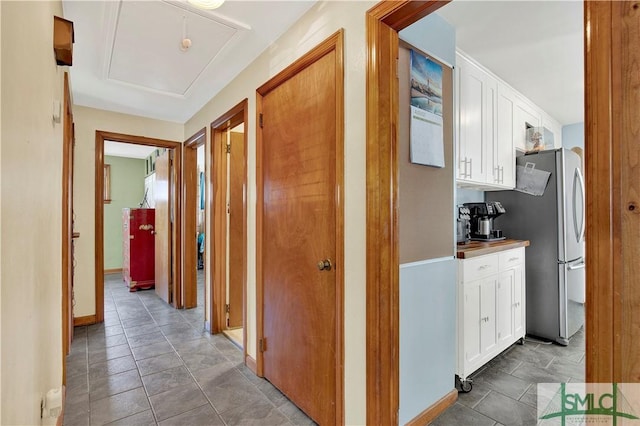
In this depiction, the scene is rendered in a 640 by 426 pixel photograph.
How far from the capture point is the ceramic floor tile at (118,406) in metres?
1.76

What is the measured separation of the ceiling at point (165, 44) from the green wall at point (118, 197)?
12.0ft

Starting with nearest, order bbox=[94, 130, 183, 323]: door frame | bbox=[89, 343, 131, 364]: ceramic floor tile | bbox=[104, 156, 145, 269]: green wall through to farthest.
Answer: bbox=[89, 343, 131, 364]: ceramic floor tile, bbox=[94, 130, 183, 323]: door frame, bbox=[104, 156, 145, 269]: green wall

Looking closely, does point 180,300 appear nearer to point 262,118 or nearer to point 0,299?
point 262,118

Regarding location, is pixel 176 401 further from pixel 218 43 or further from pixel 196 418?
pixel 218 43

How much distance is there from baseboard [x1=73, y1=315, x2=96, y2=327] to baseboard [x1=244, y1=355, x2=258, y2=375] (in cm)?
208

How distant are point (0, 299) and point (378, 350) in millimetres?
1276

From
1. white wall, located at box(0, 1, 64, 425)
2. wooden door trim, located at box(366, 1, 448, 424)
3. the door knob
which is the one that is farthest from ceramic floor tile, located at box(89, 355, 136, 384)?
wooden door trim, located at box(366, 1, 448, 424)

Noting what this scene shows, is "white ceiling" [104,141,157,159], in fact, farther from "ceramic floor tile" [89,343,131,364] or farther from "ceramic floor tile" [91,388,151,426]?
"ceramic floor tile" [91,388,151,426]

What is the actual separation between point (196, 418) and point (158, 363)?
0.85 metres

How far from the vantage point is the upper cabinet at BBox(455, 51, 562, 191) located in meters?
2.38

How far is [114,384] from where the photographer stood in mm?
2092

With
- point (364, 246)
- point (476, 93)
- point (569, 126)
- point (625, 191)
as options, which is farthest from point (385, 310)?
point (569, 126)

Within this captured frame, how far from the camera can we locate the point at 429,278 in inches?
67.4

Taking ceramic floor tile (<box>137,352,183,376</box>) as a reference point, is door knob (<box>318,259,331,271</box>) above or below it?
above
